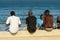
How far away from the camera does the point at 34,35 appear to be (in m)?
11.2

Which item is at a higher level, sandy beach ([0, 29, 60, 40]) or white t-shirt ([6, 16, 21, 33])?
white t-shirt ([6, 16, 21, 33])

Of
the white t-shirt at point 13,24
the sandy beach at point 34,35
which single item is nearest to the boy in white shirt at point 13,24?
the white t-shirt at point 13,24

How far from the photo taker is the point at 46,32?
11.3m

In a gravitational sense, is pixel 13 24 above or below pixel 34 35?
above

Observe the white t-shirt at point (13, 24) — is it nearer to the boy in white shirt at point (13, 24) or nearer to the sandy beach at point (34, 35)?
the boy in white shirt at point (13, 24)

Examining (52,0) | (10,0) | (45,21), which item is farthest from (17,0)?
(45,21)

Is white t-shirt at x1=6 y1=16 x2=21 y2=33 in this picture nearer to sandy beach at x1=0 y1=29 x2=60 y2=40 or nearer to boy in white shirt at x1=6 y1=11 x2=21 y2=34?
boy in white shirt at x1=6 y1=11 x2=21 y2=34

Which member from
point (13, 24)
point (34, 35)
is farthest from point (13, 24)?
point (34, 35)

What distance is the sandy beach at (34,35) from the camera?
11023mm

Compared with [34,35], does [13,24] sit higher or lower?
higher

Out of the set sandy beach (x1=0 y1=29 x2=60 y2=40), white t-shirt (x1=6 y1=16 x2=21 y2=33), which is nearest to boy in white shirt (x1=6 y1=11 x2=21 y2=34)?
white t-shirt (x1=6 y1=16 x2=21 y2=33)

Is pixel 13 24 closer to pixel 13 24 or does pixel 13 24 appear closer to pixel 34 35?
pixel 13 24

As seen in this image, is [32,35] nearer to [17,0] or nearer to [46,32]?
[46,32]

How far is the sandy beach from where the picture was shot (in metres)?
11.0
